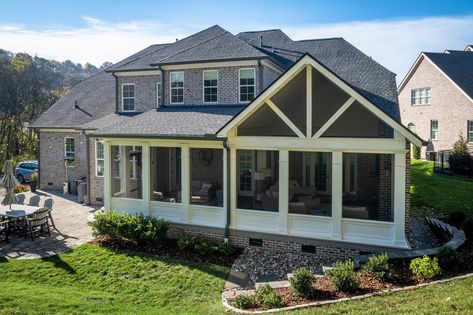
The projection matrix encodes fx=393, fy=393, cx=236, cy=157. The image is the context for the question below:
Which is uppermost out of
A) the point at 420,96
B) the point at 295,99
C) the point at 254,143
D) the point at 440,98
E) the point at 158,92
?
the point at 420,96

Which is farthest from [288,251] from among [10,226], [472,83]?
[472,83]

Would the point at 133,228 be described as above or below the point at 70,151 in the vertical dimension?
below

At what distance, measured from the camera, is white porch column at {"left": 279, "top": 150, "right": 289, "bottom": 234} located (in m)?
12.6

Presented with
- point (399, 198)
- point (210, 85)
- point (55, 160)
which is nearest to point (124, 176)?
point (210, 85)

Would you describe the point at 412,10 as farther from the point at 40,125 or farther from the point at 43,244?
the point at 40,125

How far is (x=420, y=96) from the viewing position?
119 feet

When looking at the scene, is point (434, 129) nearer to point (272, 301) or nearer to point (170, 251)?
point (170, 251)

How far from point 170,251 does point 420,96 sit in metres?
31.4

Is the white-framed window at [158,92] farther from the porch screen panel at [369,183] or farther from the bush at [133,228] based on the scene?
the porch screen panel at [369,183]

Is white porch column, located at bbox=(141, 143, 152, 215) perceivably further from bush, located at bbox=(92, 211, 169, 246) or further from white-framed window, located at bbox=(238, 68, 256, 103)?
white-framed window, located at bbox=(238, 68, 256, 103)

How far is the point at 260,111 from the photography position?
1295 centimetres

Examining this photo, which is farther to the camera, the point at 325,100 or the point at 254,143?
the point at 325,100

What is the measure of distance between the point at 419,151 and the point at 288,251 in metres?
27.5

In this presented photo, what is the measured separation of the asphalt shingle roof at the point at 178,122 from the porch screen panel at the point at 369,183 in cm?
569
